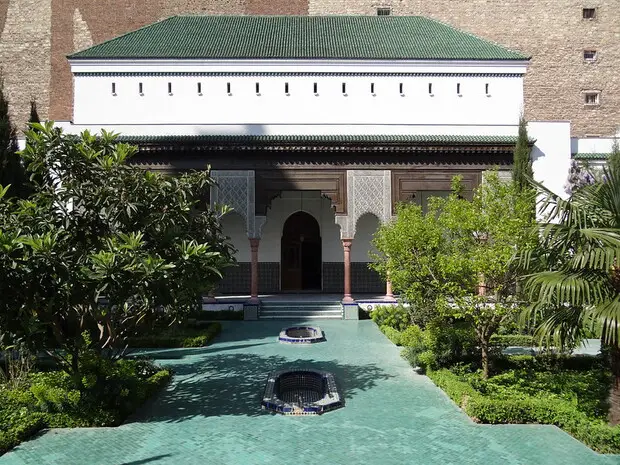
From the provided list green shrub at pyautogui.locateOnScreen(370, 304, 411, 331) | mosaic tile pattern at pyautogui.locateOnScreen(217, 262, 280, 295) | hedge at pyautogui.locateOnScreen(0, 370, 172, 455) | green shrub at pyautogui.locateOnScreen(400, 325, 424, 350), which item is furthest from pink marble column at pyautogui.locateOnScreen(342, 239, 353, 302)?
hedge at pyautogui.locateOnScreen(0, 370, 172, 455)

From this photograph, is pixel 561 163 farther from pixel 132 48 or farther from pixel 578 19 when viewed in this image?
A: pixel 132 48

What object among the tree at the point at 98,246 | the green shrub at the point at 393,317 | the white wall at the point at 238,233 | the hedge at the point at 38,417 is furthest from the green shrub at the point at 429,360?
the white wall at the point at 238,233

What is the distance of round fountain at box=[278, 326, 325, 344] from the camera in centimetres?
1277

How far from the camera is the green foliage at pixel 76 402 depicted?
6850 millimetres

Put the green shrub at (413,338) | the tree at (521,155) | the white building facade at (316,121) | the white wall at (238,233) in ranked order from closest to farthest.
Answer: the green shrub at (413,338)
the tree at (521,155)
the white building facade at (316,121)
the white wall at (238,233)

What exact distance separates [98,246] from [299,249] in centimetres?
1342

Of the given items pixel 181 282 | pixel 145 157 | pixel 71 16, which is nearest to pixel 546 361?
pixel 181 282

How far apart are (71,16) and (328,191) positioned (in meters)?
18.5

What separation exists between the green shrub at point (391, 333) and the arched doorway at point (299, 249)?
6537 millimetres

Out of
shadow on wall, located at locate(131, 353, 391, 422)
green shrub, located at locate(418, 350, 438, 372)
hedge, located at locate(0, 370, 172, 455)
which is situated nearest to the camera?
hedge, located at locate(0, 370, 172, 455)

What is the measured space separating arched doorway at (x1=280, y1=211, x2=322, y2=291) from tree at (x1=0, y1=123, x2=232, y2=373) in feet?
39.8

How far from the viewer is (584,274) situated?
6.10 meters

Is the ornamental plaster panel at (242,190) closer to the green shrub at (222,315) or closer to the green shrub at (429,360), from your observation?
the green shrub at (222,315)

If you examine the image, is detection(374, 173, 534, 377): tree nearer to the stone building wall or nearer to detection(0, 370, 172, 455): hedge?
detection(0, 370, 172, 455): hedge
